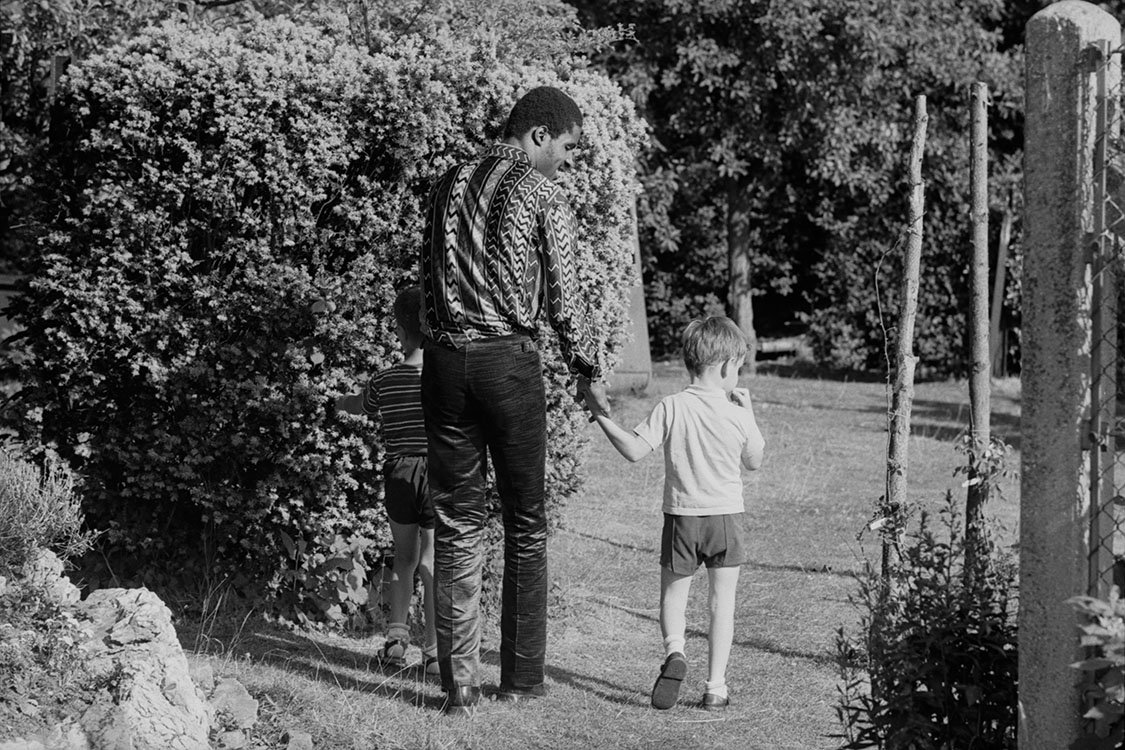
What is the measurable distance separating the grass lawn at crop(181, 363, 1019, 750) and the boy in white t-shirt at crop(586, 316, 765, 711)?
0.33 meters

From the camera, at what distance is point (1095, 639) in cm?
291

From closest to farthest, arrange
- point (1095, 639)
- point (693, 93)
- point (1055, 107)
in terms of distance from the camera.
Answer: point (1095, 639) → point (1055, 107) → point (693, 93)

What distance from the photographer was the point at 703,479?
4.98 metres

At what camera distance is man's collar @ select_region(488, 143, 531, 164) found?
4.70 metres

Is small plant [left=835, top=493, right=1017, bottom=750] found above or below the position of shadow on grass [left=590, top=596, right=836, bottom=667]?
above

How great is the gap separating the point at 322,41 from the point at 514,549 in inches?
93.8

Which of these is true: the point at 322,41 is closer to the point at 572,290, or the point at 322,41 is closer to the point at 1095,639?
the point at 572,290

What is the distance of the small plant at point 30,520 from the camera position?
432cm

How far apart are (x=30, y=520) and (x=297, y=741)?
1.12m

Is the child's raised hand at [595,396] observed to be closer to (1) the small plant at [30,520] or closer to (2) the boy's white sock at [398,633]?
(2) the boy's white sock at [398,633]

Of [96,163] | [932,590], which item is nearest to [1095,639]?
[932,590]

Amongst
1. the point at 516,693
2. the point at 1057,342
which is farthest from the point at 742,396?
the point at 1057,342

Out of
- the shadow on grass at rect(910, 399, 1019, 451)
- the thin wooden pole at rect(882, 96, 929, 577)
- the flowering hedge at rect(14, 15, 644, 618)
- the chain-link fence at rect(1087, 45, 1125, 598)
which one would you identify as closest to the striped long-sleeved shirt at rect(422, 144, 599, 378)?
the flowering hedge at rect(14, 15, 644, 618)

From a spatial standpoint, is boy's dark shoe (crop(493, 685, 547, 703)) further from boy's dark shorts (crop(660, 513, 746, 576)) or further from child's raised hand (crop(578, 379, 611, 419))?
child's raised hand (crop(578, 379, 611, 419))
